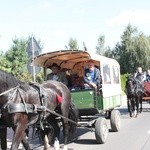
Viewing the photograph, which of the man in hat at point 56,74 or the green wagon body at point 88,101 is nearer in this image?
the green wagon body at point 88,101

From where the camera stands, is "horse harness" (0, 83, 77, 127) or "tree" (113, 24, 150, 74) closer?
"horse harness" (0, 83, 77, 127)

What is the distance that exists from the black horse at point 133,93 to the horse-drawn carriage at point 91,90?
12.9 feet

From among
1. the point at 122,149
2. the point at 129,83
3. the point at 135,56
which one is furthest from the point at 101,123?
the point at 135,56

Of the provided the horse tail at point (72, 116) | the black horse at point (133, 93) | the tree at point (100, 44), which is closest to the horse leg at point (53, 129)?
the horse tail at point (72, 116)

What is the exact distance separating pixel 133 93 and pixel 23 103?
32.9 ft

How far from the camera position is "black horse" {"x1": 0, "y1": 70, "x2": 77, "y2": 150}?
6.90 m

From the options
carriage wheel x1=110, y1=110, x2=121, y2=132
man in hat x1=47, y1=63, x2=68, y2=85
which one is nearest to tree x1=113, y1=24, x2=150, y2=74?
carriage wheel x1=110, y1=110, x2=121, y2=132

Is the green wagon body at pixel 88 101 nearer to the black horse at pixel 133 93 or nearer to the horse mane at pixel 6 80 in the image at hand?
the horse mane at pixel 6 80

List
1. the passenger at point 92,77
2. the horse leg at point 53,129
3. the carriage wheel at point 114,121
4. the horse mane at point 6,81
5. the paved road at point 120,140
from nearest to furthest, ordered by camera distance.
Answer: the horse mane at point 6,81
the horse leg at point 53,129
the paved road at point 120,140
the passenger at point 92,77
the carriage wheel at point 114,121

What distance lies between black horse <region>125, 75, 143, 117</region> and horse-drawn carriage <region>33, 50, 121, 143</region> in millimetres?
3934

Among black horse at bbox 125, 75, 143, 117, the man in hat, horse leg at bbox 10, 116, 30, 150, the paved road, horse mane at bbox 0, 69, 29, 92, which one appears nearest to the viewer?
horse leg at bbox 10, 116, 30, 150

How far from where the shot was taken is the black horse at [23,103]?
22.6ft

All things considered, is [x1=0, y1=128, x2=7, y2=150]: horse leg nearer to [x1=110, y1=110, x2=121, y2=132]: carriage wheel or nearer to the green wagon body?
the green wagon body

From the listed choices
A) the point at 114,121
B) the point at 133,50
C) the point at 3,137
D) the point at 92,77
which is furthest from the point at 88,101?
the point at 133,50
